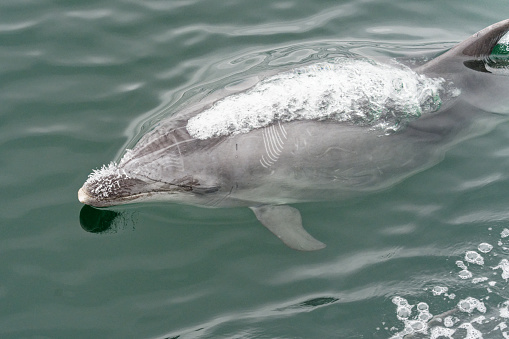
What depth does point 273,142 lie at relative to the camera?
25.1 feet

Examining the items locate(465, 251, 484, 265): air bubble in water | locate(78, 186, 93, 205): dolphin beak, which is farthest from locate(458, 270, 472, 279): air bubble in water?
locate(78, 186, 93, 205): dolphin beak

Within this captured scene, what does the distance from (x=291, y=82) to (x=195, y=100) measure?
161cm

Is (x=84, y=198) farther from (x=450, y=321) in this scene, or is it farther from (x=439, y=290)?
(x=450, y=321)

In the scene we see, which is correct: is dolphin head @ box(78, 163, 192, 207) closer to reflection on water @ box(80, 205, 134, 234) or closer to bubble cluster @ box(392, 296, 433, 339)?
reflection on water @ box(80, 205, 134, 234)

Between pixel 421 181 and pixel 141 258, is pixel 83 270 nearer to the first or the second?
pixel 141 258

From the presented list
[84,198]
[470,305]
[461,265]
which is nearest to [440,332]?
[470,305]

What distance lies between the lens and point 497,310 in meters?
6.64

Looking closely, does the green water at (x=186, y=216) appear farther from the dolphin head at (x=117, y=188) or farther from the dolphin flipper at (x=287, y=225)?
the dolphin head at (x=117, y=188)

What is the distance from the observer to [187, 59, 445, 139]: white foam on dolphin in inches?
304

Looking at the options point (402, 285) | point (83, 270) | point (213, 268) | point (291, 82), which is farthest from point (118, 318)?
point (291, 82)

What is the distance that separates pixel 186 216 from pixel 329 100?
256cm

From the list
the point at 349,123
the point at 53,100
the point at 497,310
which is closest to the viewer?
the point at 497,310

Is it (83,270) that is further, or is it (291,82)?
(291,82)

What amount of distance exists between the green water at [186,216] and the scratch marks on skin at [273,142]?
0.88m
